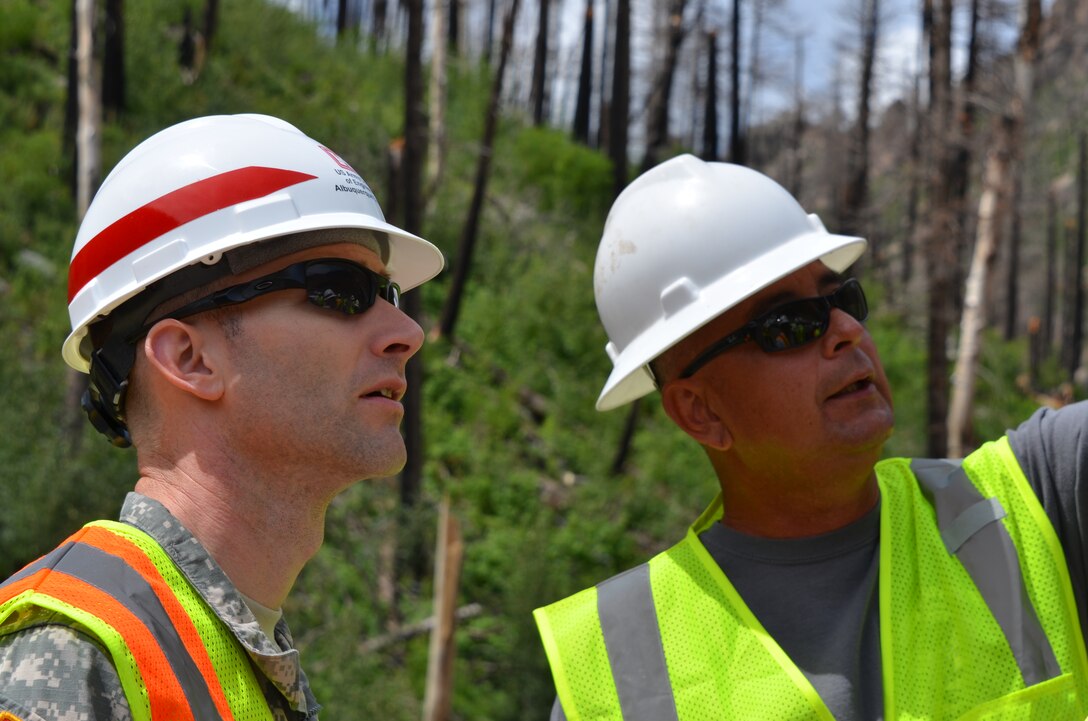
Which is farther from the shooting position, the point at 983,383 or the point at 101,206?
the point at 983,383

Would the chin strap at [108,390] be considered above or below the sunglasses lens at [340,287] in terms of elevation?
below

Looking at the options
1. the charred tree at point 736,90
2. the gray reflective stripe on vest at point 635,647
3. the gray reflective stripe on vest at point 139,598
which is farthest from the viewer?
the charred tree at point 736,90

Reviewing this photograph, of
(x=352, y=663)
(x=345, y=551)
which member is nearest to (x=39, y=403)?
(x=345, y=551)

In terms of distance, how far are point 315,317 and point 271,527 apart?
0.37m

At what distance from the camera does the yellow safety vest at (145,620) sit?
145 cm

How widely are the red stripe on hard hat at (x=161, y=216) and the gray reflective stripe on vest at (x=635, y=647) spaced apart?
124cm

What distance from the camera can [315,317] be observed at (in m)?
1.92

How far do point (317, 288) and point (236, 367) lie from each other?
20 cm

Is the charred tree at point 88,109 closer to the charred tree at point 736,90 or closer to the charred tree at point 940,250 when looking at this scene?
the charred tree at point 940,250

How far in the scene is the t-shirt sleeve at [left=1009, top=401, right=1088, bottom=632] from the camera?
2.27m

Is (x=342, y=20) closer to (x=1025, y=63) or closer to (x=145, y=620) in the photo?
(x=1025, y=63)

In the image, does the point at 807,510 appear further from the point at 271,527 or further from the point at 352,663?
the point at 352,663

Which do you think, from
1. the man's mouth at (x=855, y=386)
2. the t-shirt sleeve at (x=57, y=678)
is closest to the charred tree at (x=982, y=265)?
the man's mouth at (x=855, y=386)

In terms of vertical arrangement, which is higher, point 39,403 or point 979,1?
point 979,1
